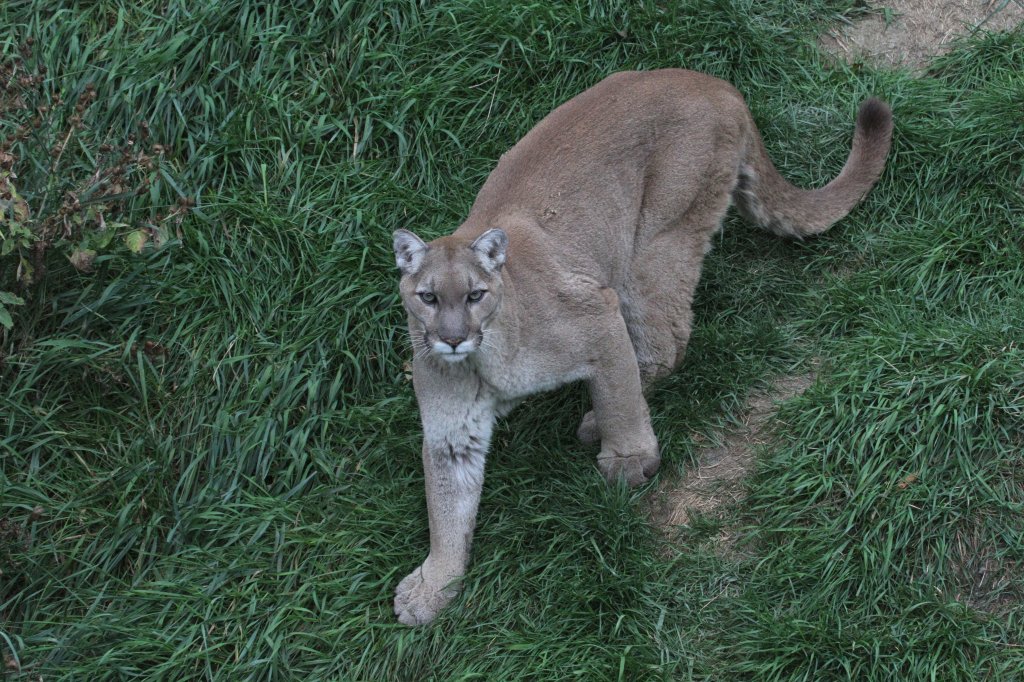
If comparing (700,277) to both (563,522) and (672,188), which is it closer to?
(672,188)

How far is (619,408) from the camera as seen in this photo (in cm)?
511

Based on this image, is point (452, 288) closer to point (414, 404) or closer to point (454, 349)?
point (454, 349)

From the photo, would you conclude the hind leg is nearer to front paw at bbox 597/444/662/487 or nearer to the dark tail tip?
front paw at bbox 597/444/662/487

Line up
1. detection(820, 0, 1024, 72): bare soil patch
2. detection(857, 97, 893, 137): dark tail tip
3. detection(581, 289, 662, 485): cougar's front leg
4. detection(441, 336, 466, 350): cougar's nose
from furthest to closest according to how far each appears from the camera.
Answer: detection(820, 0, 1024, 72): bare soil patch < detection(857, 97, 893, 137): dark tail tip < detection(581, 289, 662, 485): cougar's front leg < detection(441, 336, 466, 350): cougar's nose

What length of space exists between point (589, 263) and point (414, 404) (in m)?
1.10

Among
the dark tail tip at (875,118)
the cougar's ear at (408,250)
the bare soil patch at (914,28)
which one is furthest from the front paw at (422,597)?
the bare soil patch at (914,28)

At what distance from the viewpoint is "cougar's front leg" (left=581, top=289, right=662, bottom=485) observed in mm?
5062

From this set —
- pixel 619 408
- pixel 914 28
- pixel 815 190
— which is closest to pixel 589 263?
pixel 619 408

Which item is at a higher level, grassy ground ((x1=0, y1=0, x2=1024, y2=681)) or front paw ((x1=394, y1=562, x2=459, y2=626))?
grassy ground ((x1=0, y1=0, x2=1024, y2=681))

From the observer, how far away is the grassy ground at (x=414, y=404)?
186 inches

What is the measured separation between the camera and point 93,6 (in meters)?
6.33

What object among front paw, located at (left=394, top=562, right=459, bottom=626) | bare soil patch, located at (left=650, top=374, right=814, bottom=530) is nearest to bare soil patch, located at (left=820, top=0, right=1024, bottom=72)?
bare soil patch, located at (left=650, top=374, right=814, bottom=530)

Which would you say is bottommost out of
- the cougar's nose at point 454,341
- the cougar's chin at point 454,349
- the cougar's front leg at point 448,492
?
the cougar's front leg at point 448,492

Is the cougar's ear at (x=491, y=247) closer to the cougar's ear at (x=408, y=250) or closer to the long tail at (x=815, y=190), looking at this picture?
the cougar's ear at (x=408, y=250)
